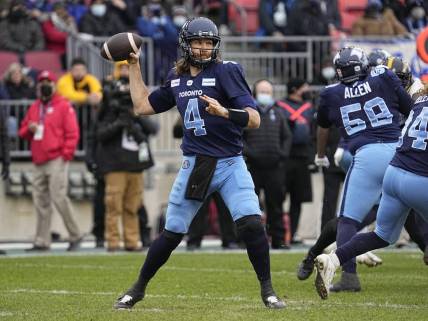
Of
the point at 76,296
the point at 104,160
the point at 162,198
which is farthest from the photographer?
the point at 162,198

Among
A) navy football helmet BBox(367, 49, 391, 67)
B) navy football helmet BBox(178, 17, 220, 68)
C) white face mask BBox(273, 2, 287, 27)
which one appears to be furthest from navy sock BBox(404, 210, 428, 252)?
white face mask BBox(273, 2, 287, 27)

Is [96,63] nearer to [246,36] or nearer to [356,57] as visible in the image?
[246,36]

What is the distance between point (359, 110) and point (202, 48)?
1852 mm

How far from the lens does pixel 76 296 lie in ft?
32.3

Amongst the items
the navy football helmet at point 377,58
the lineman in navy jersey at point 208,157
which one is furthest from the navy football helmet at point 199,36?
the navy football helmet at point 377,58

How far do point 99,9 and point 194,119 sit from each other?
449 inches

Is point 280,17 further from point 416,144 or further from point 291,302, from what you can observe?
point 416,144

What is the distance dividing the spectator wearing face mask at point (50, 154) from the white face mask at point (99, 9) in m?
4.42

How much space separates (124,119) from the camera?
49.7 feet

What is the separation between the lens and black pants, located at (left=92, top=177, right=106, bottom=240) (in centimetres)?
1612

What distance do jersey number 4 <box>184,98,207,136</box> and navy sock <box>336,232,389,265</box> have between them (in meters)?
1.31

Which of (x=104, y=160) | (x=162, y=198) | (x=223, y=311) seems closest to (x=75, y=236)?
(x=104, y=160)

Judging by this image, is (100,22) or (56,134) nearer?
(56,134)

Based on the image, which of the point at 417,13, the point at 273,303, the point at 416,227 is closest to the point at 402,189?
the point at 273,303
